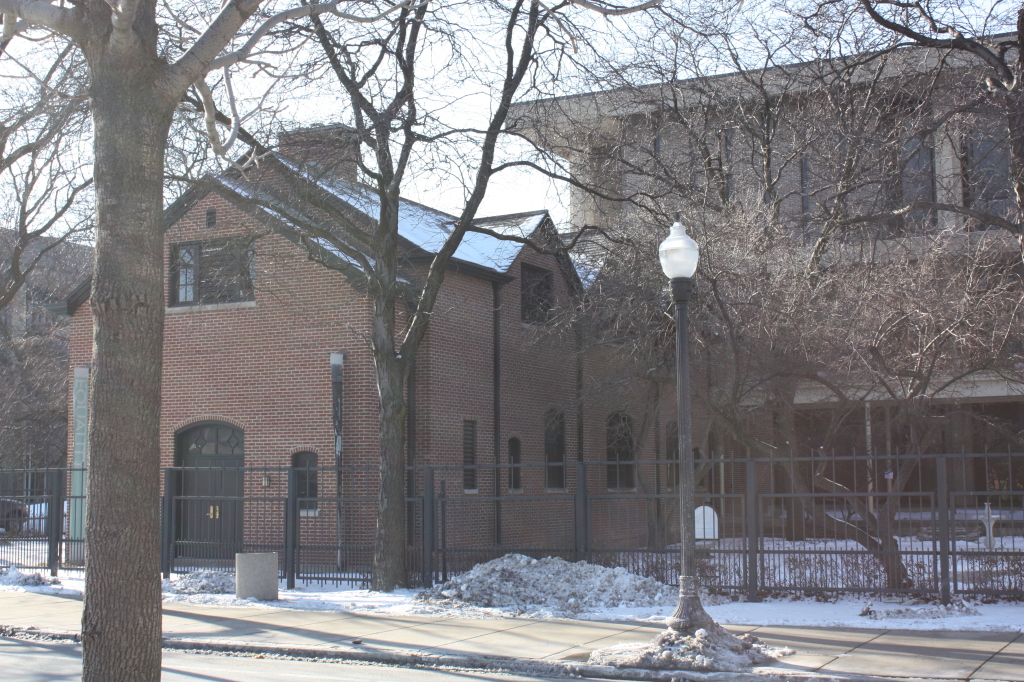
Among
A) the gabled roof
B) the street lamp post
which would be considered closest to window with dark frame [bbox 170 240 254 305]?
the gabled roof

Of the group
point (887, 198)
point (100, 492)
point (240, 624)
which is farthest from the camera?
point (887, 198)

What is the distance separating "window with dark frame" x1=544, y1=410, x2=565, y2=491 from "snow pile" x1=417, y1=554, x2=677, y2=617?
10.3 metres

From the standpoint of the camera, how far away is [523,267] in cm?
2522

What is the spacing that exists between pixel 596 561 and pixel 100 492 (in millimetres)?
10999

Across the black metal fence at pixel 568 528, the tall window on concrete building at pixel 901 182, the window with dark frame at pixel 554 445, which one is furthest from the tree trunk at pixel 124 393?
the window with dark frame at pixel 554 445

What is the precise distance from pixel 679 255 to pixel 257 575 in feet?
29.4

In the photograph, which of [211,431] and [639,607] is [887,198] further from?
[211,431]

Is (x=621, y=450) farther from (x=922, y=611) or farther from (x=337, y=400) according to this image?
(x=922, y=611)

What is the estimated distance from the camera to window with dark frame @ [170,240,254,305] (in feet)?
70.7

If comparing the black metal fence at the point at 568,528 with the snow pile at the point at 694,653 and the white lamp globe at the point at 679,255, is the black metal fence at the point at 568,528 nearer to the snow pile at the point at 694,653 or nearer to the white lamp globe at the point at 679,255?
the snow pile at the point at 694,653

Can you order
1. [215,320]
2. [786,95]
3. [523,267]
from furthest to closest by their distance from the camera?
1. [523,267]
2. [215,320]
3. [786,95]

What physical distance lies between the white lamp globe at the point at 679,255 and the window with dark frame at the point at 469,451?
12.5m

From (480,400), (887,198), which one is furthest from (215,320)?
(887,198)

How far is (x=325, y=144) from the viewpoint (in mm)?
15805
